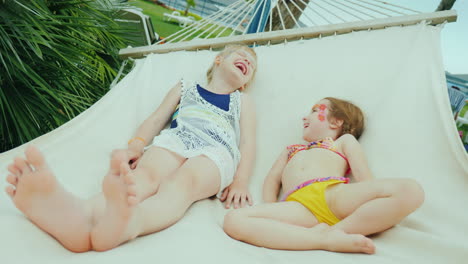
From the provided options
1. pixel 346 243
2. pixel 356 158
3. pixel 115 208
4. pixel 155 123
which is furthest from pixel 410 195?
pixel 155 123

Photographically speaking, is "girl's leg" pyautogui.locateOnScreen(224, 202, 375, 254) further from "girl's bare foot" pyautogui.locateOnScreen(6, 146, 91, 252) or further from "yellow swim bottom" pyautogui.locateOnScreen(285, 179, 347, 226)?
"girl's bare foot" pyautogui.locateOnScreen(6, 146, 91, 252)

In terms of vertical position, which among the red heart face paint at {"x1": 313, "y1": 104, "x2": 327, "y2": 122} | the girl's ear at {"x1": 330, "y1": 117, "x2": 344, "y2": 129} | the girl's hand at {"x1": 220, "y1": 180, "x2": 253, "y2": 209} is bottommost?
the girl's hand at {"x1": 220, "y1": 180, "x2": 253, "y2": 209}

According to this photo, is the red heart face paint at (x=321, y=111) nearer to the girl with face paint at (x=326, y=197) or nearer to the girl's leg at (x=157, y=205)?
the girl with face paint at (x=326, y=197)

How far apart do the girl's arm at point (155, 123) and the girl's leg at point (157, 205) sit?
0.89 feet

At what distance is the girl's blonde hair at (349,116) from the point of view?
1.13 metres

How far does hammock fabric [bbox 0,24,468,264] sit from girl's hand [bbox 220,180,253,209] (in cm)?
5

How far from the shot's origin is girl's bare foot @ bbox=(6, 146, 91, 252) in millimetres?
581

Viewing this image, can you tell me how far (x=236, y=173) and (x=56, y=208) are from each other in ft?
1.99

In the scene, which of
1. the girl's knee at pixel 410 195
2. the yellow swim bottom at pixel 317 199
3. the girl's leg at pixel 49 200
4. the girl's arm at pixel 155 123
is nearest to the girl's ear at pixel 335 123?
the yellow swim bottom at pixel 317 199

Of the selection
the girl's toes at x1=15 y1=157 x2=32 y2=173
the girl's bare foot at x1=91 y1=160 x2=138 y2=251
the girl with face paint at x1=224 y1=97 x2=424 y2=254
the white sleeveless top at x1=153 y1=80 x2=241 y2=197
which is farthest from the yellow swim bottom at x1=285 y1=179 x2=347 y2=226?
the girl's toes at x1=15 y1=157 x2=32 y2=173

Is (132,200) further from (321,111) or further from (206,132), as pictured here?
(321,111)

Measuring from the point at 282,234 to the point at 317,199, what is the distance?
0.66ft

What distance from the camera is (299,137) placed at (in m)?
1.25

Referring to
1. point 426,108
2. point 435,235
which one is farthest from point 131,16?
point 435,235
